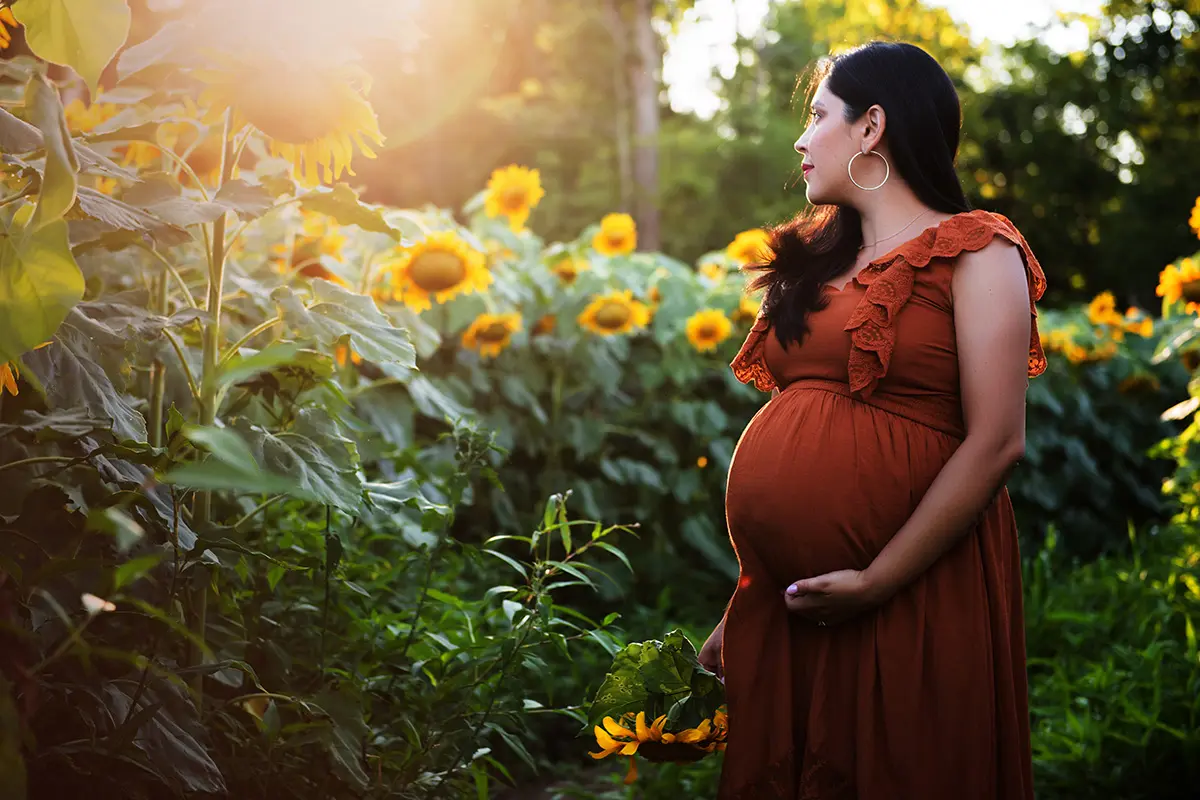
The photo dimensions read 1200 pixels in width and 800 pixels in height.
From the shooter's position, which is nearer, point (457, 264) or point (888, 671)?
point (888, 671)

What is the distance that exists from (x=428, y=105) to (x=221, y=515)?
17.8 m

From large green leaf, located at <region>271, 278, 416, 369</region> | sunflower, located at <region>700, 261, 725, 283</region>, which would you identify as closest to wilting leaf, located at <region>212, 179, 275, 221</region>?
large green leaf, located at <region>271, 278, 416, 369</region>

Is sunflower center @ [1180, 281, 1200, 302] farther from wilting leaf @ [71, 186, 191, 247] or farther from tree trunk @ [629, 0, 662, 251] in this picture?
tree trunk @ [629, 0, 662, 251]

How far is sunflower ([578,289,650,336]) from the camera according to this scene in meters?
4.10

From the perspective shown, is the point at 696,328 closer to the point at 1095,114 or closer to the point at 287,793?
the point at 287,793

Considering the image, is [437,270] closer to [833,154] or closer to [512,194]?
[512,194]

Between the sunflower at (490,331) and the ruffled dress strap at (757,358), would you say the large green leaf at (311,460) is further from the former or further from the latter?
the sunflower at (490,331)

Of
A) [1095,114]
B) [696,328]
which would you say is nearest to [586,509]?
[696,328]

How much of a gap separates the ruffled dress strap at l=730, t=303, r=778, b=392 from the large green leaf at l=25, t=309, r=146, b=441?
1.02 m

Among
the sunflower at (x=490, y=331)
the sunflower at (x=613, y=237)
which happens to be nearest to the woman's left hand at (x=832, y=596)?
the sunflower at (x=490, y=331)

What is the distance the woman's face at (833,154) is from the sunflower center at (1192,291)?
7.67 ft

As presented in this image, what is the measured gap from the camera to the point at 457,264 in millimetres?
3270

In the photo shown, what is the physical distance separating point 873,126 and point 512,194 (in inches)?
115

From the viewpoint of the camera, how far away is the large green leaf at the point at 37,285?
91 cm
